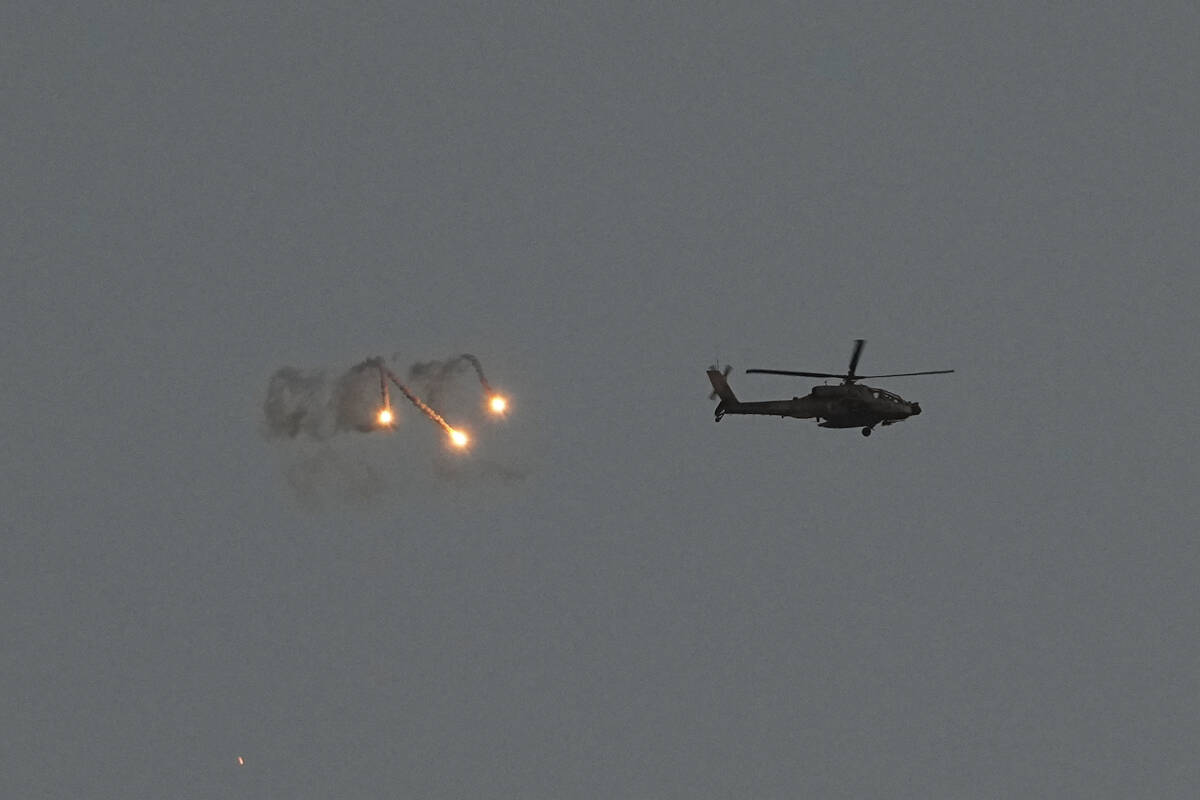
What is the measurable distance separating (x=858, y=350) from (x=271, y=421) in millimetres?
42965

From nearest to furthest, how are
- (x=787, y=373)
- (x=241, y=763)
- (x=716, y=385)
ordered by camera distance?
(x=787, y=373)
(x=716, y=385)
(x=241, y=763)

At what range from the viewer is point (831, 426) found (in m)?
131

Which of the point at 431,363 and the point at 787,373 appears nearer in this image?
the point at 787,373

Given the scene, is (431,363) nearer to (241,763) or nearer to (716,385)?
(716,385)

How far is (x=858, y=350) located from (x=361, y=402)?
117 ft

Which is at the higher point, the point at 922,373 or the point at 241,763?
the point at 922,373

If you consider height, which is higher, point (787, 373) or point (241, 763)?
point (787, 373)

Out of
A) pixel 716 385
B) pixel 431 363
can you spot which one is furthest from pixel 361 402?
pixel 716 385

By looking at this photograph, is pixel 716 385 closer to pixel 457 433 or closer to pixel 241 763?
pixel 457 433

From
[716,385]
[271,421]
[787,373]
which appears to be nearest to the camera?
[787,373]

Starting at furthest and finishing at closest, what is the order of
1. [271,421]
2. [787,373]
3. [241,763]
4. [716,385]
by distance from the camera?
[241,763], [271,421], [716,385], [787,373]

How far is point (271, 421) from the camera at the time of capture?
484 feet

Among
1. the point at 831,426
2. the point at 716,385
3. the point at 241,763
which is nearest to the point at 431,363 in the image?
the point at 716,385

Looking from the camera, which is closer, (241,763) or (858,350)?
(858,350)
